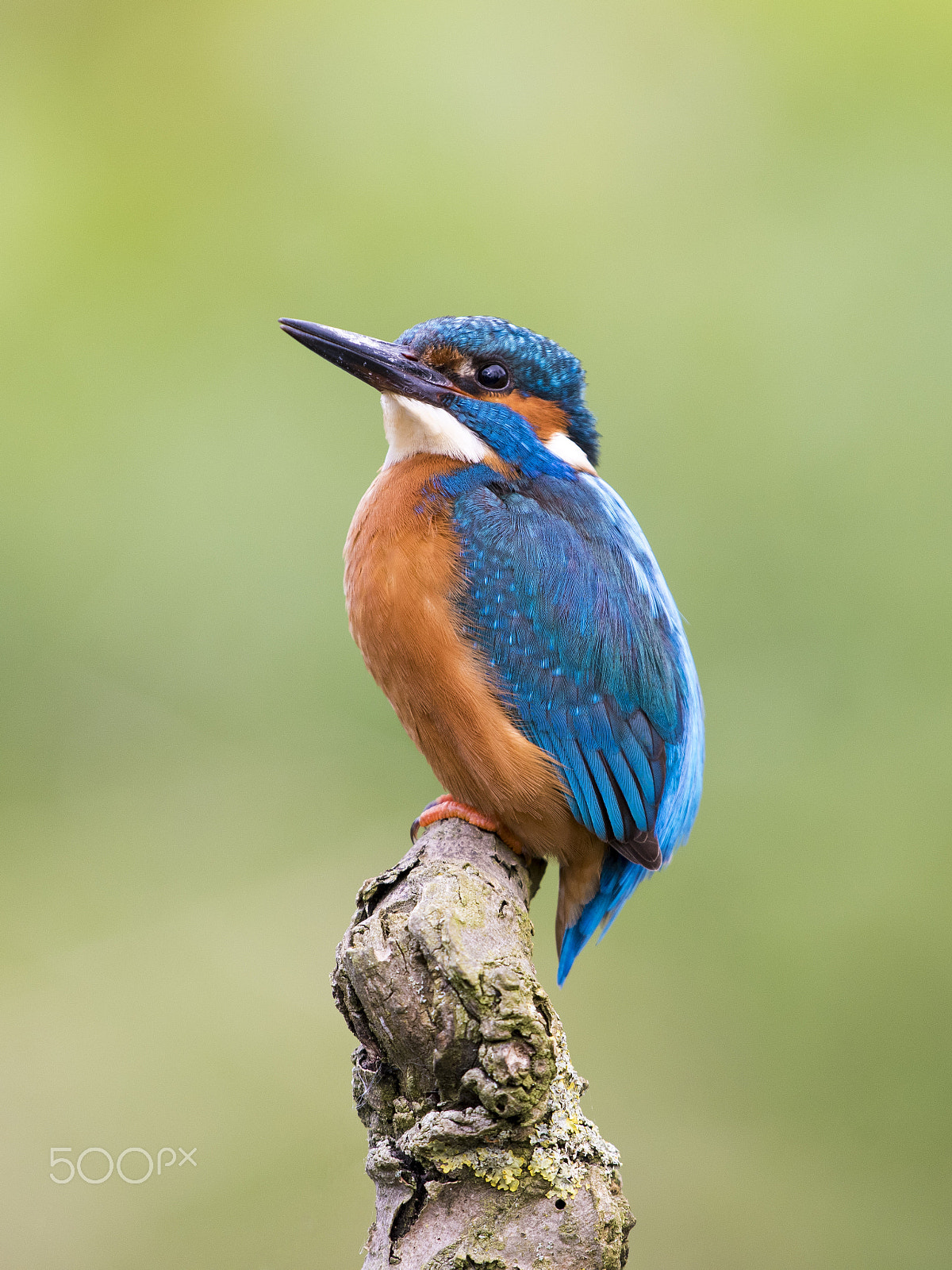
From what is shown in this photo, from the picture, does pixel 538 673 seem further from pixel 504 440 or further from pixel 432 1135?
pixel 432 1135

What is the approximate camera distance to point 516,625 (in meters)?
1.81

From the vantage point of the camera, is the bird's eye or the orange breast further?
the bird's eye

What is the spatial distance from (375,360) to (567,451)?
0.41m

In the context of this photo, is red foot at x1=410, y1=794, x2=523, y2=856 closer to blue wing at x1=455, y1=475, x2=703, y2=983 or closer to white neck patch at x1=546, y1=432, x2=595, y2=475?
blue wing at x1=455, y1=475, x2=703, y2=983

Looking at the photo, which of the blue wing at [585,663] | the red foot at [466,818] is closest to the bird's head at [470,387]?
the blue wing at [585,663]

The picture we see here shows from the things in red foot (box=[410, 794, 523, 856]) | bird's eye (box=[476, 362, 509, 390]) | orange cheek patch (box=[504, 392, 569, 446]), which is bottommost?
red foot (box=[410, 794, 523, 856])

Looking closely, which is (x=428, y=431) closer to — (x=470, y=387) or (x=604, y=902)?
(x=470, y=387)

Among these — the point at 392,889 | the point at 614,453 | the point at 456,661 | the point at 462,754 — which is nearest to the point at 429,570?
the point at 456,661

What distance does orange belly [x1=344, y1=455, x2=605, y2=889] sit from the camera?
5.92 feet

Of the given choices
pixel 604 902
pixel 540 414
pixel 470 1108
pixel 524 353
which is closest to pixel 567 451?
pixel 540 414

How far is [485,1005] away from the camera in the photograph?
46.4 inches

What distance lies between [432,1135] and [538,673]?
0.78 metres

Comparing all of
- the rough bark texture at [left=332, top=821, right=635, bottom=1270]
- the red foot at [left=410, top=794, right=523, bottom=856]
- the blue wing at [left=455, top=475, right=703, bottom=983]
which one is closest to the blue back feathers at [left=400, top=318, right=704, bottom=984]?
the blue wing at [left=455, top=475, right=703, bottom=983]

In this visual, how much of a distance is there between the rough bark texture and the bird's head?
91 cm
